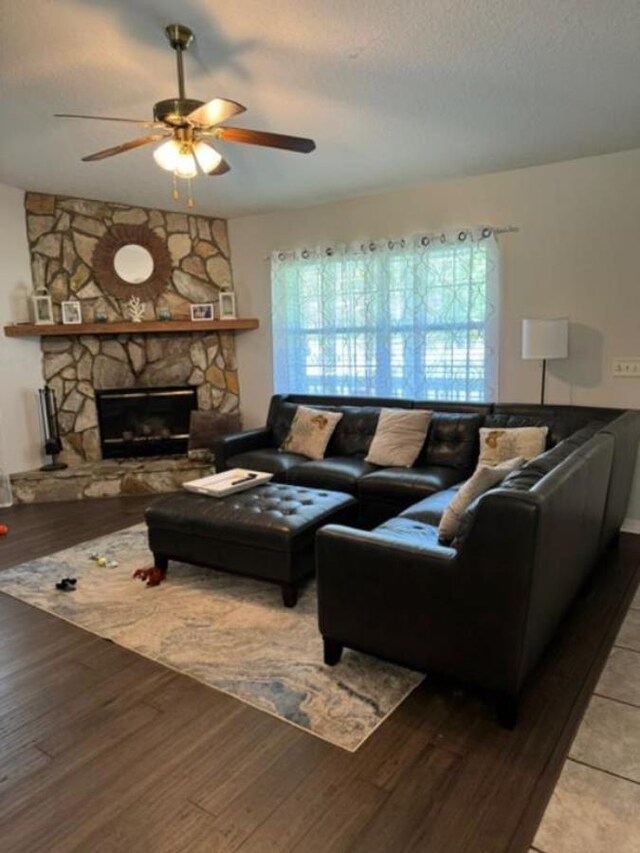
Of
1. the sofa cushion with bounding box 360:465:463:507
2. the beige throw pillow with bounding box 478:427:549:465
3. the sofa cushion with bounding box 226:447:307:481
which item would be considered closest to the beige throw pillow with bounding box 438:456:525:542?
the sofa cushion with bounding box 360:465:463:507

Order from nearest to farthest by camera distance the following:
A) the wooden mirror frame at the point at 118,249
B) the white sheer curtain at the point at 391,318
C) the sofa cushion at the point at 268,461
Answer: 1. the sofa cushion at the point at 268,461
2. the white sheer curtain at the point at 391,318
3. the wooden mirror frame at the point at 118,249

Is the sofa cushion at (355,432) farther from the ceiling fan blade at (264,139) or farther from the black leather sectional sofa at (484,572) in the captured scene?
the ceiling fan blade at (264,139)

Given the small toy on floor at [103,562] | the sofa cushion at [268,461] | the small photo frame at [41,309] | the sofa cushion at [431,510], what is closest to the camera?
the sofa cushion at [431,510]

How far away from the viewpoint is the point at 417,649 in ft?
6.68

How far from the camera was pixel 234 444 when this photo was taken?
4.38 meters

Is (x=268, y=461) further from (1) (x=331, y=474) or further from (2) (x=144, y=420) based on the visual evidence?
(2) (x=144, y=420)

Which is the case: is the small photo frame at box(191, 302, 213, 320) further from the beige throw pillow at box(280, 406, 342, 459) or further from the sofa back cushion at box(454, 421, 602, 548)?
the sofa back cushion at box(454, 421, 602, 548)

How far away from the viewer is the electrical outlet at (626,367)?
3.67 meters

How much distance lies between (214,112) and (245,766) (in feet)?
7.82

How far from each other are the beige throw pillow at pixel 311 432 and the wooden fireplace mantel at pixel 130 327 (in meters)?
1.36

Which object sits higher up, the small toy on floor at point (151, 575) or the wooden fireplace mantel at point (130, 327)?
the wooden fireplace mantel at point (130, 327)

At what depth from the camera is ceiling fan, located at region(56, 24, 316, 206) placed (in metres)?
2.21

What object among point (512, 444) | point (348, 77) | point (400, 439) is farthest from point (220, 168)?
point (512, 444)

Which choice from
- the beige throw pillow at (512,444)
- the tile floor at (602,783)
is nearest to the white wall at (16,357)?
the beige throw pillow at (512,444)
